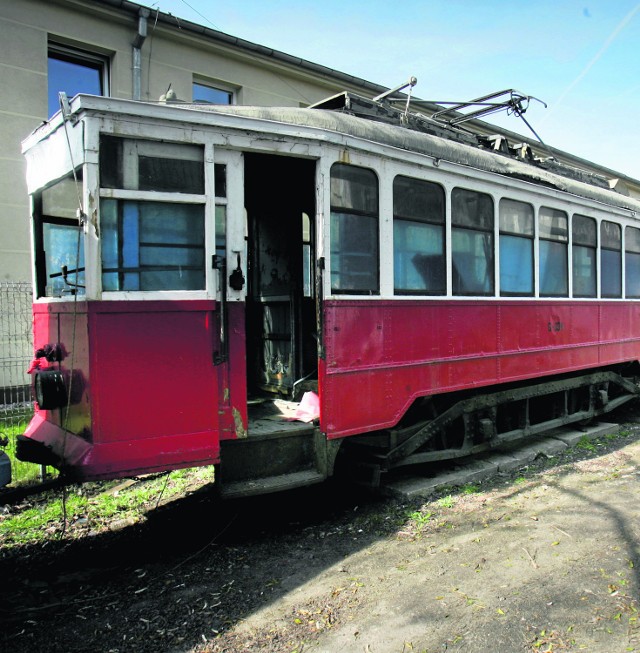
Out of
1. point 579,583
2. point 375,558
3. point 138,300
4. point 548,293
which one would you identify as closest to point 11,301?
point 138,300

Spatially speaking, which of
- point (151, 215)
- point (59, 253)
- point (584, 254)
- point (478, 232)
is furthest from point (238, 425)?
point (584, 254)

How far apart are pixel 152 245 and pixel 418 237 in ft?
7.69

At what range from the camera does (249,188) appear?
231 inches

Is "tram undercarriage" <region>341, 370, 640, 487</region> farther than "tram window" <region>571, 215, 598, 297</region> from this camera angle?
No

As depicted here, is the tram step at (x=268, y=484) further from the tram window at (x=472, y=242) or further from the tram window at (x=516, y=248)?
the tram window at (x=516, y=248)

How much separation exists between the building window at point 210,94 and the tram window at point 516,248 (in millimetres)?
6857

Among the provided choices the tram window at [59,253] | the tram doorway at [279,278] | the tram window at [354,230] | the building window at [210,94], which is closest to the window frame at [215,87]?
the building window at [210,94]

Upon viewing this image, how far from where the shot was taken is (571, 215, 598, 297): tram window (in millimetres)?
6996

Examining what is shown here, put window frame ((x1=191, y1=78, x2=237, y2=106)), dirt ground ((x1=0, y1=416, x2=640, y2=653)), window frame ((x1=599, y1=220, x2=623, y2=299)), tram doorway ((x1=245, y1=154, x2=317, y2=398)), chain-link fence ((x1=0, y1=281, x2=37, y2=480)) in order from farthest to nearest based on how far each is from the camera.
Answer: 1. window frame ((x1=191, y1=78, x2=237, y2=106))
2. window frame ((x1=599, y1=220, x2=623, y2=299))
3. chain-link fence ((x1=0, y1=281, x2=37, y2=480))
4. tram doorway ((x1=245, y1=154, x2=317, y2=398))
5. dirt ground ((x1=0, y1=416, x2=640, y2=653))

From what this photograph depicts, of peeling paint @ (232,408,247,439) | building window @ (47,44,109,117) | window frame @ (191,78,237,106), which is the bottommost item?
peeling paint @ (232,408,247,439)

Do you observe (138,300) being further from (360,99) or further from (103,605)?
(360,99)

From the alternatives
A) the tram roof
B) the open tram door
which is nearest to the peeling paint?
the open tram door

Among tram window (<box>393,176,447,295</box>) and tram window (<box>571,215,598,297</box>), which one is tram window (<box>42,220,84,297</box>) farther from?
tram window (<box>571,215,598,297</box>)

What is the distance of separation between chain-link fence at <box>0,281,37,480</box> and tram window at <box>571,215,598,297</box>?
6772 mm
